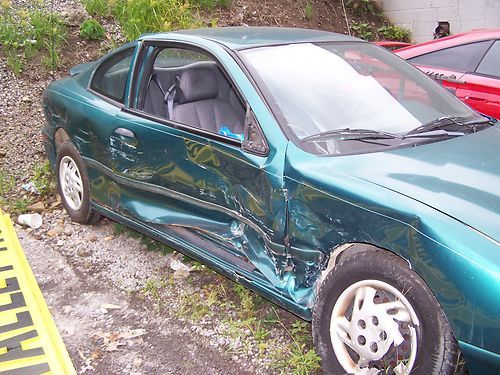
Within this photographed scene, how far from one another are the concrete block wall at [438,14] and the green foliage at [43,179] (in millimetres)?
6381

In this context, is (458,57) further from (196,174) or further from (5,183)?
(5,183)

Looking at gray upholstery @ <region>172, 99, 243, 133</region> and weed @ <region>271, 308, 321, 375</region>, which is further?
gray upholstery @ <region>172, 99, 243, 133</region>

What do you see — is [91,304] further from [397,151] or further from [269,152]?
[397,151]

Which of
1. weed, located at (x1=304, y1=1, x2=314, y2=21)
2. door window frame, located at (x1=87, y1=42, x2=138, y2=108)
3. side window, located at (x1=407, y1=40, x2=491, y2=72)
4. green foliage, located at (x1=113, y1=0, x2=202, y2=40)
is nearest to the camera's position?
door window frame, located at (x1=87, y1=42, x2=138, y2=108)

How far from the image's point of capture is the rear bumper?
199cm

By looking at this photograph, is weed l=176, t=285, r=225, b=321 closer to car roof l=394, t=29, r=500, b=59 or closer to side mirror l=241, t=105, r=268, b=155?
side mirror l=241, t=105, r=268, b=155

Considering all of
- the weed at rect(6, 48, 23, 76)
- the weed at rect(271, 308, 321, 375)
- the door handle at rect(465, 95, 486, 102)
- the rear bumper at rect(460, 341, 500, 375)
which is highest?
the door handle at rect(465, 95, 486, 102)

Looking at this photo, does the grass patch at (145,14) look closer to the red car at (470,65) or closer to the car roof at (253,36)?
the red car at (470,65)

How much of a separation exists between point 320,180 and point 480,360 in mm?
957

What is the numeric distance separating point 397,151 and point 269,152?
60 centimetres

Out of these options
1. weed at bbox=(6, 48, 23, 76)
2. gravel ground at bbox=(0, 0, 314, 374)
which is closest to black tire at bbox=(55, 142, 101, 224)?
gravel ground at bbox=(0, 0, 314, 374)

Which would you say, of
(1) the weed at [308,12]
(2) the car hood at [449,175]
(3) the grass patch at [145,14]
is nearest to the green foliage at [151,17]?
(3) the grass patch at [145,14]

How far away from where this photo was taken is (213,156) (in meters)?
3.03

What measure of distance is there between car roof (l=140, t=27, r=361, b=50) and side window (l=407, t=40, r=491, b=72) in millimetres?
1737
